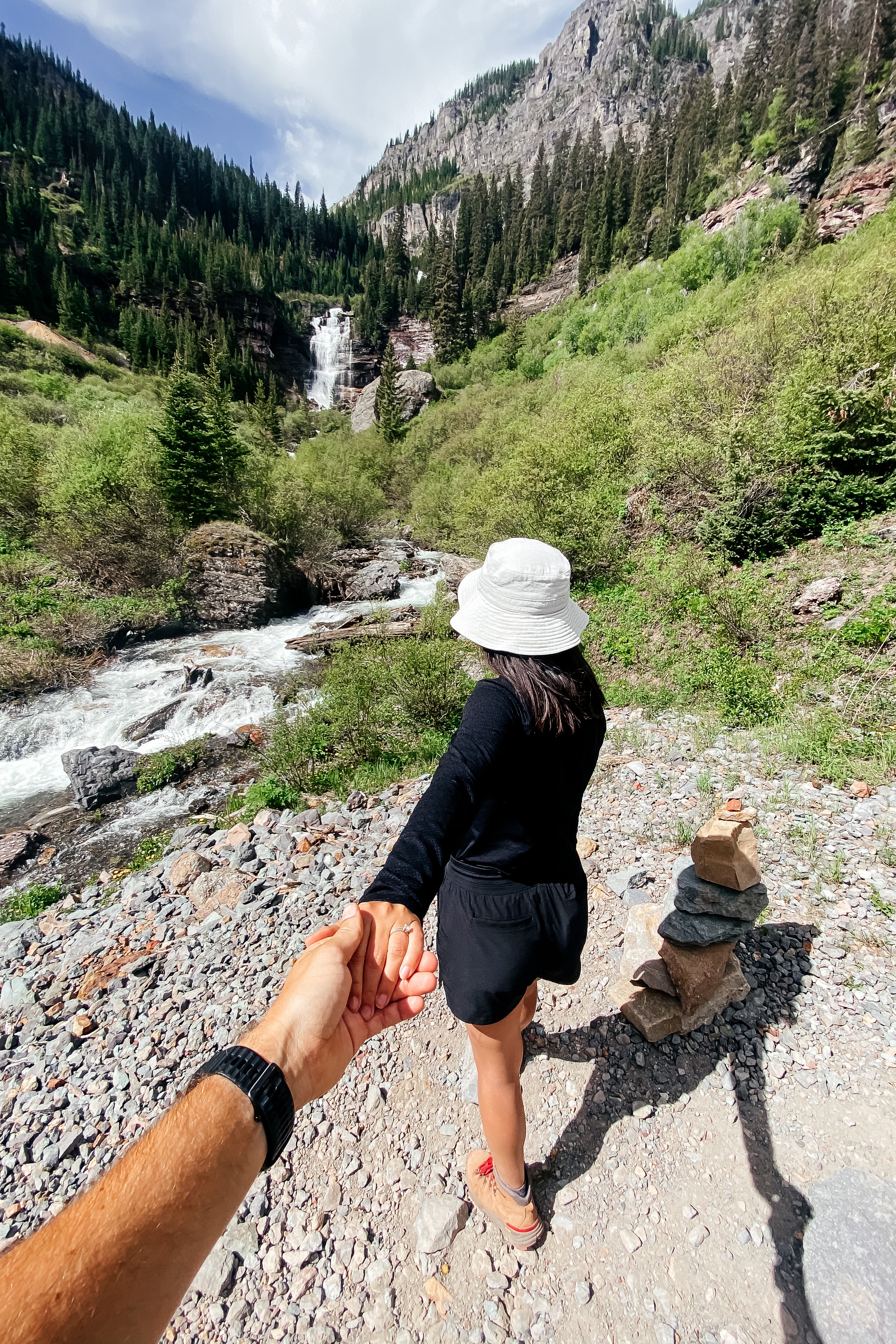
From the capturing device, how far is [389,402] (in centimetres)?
4781

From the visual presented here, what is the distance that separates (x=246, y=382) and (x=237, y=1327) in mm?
69773

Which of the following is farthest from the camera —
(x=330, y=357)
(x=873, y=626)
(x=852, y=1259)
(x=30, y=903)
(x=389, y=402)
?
(x=330, y=357)

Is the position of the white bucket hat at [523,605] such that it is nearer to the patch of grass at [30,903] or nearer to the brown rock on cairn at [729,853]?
the brown rock on cairn at [729,853]

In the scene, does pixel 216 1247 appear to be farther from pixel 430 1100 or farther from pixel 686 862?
pixel 686 862

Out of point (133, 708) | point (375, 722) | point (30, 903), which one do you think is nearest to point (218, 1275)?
point (30, 903)

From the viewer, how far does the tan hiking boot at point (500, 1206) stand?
7.54 feet

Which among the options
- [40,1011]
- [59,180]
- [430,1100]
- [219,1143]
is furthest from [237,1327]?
[59,180]

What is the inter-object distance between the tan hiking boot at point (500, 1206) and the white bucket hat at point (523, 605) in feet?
8.44

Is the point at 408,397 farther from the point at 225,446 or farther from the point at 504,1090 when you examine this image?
the point at 504,1090

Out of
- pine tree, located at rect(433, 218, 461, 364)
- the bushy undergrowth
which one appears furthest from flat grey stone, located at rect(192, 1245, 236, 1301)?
pine tree, located at rect(433, 218, 461, 364)

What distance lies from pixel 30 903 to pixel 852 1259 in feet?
24.2

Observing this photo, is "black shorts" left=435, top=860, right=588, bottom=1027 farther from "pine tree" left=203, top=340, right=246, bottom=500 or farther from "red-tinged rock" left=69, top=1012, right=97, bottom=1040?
"pine tree" left=203, top=340, right=246, bottom=500

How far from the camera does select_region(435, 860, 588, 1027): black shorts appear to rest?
1.86 m

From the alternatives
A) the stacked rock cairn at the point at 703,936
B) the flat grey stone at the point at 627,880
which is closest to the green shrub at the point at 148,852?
the flat grey stone at the point at 627,880
